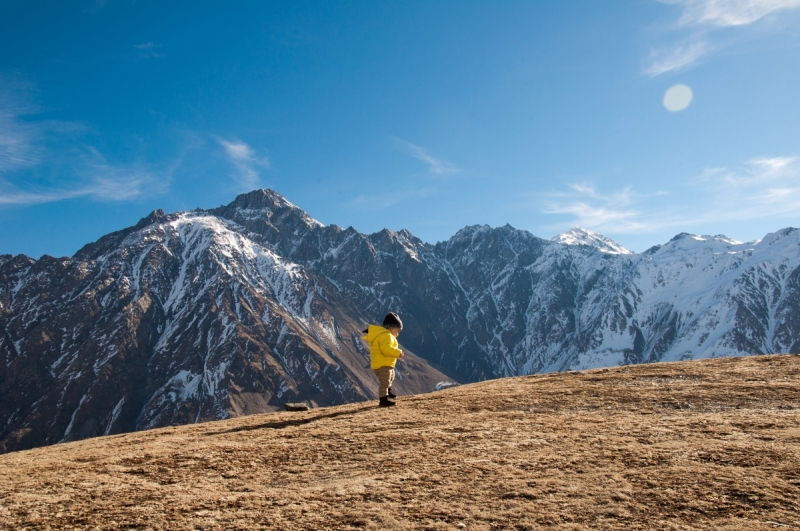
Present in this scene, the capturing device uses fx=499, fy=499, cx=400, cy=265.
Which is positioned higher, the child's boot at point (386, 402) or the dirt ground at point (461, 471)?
the child's boot at point (386, 402)

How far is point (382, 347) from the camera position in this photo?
17.8m

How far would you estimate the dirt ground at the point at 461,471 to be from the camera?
8.24 meters

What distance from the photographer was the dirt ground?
8.24 metres

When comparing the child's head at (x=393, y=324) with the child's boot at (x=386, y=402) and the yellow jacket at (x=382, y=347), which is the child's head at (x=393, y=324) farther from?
the child's boot at (x=386, y=402)

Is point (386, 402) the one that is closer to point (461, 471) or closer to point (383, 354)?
point (383, 354)

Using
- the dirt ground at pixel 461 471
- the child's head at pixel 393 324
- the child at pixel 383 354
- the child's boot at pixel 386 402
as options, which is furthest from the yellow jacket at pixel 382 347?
the dirt ground at pixel 461 471

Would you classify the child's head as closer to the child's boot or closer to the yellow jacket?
the yellow jacket

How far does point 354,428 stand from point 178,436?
5.84 metres

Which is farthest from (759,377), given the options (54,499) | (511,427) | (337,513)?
(54,499)

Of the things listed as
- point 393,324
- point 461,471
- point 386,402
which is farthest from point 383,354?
point 461,471

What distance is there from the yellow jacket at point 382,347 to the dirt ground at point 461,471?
199 centimetres

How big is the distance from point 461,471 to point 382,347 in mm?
7851

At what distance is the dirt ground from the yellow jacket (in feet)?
6.52

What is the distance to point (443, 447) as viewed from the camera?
472 inches
